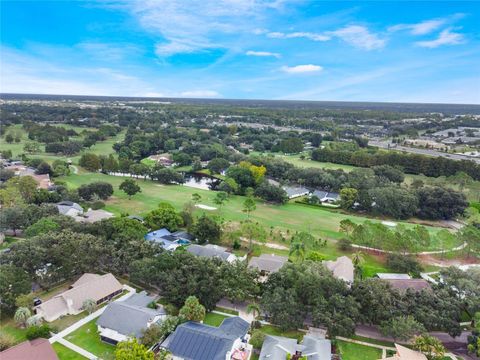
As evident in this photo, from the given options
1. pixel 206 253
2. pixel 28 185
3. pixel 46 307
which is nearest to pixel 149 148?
pixel 28 185

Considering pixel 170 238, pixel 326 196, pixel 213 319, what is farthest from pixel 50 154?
pixel 213 319

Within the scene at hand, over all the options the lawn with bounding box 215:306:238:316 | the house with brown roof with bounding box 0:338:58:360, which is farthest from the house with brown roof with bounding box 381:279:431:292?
the house with brown roof with bounding box 0:338:58:360

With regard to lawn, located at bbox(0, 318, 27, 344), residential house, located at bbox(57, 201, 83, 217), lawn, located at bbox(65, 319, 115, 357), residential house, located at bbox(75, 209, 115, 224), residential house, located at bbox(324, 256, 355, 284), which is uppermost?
residential house, located at bbox(57, 201, 83, 217)

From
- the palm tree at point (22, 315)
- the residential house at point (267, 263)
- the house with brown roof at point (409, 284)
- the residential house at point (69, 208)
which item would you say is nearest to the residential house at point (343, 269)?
the house with brown roof at point (409, 284)

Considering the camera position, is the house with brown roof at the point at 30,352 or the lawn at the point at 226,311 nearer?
the house with brown roof at the point at 30,352

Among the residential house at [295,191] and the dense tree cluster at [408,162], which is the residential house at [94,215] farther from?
the dense tree cluster at [408,162]

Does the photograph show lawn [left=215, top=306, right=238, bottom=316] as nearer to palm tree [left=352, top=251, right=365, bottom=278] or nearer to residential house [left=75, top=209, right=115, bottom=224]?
palm tree [left=352, top=251, right=365, bottom=278]
